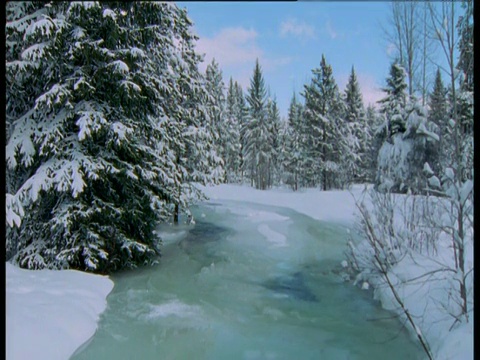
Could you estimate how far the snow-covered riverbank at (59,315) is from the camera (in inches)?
117

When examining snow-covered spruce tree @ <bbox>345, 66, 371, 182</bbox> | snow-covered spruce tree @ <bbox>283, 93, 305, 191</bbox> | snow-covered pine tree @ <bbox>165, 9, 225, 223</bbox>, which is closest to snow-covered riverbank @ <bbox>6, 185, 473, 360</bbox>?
snow-covered pine tree @ <bbox>165, 9, 225, 223</bbox>

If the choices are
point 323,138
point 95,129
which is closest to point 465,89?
point 95,129

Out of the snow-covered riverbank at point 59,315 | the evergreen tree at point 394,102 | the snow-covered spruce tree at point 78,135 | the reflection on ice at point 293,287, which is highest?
the evergreen tree at point 394,102

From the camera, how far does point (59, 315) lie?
12.1ft

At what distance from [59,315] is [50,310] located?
0.40 feet

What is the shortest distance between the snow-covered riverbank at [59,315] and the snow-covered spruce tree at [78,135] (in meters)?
0.47

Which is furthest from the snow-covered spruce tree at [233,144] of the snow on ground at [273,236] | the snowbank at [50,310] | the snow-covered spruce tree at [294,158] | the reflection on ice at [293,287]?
the snowbank at [50,310]

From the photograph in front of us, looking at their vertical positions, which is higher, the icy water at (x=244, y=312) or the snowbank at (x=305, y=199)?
the snowbank at (x=305, y=199)

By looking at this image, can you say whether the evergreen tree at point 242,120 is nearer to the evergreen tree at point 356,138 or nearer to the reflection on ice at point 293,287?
the reflection on ice at point 293,287

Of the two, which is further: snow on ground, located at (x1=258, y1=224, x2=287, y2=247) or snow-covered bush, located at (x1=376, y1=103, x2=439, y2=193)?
snow-covered bush, located at (x1=376, y1=103, x2=439, y2=193)

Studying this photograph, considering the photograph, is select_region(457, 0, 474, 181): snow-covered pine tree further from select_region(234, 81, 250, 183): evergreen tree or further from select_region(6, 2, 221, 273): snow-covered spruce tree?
select_region(234, 81, 250, 183): evergreen tree

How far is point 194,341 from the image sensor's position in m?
3.84

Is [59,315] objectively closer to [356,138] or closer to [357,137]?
[356,138]

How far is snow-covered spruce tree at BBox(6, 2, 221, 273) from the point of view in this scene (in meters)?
4.71
